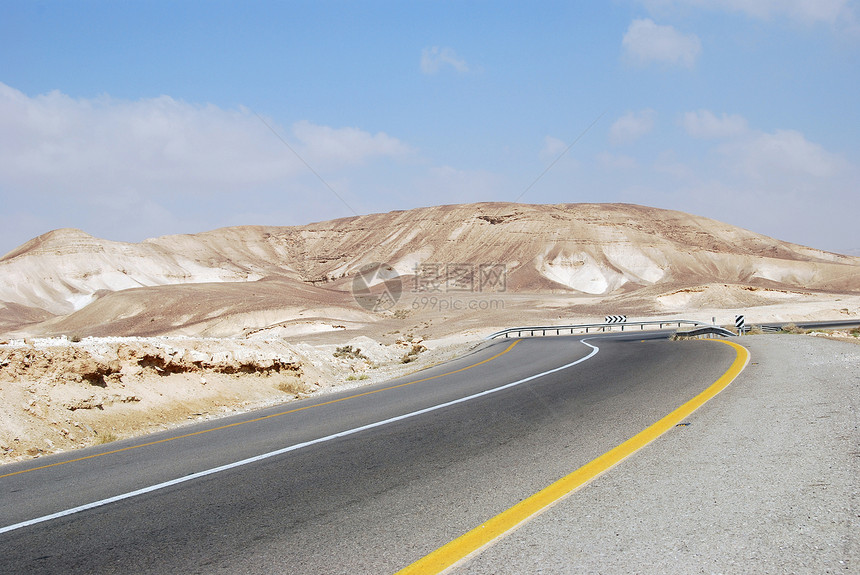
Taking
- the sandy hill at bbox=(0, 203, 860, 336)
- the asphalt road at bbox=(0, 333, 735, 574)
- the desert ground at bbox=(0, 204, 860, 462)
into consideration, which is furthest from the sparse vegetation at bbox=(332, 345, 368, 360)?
the sandy hill at bbox=(0, 203, 860, 336)

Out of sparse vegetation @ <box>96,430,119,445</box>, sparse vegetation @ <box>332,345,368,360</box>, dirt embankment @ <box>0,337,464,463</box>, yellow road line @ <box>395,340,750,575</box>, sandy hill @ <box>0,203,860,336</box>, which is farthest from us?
sandy hill @ <box>0,203,860,336</box>

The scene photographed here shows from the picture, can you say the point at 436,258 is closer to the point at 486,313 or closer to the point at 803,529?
the point at 486,313

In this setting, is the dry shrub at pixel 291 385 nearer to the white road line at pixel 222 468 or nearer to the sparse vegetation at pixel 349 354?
the white road line at pixel 222 468

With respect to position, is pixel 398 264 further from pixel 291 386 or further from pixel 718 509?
pixel 718 509

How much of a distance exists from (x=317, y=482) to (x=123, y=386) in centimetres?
909

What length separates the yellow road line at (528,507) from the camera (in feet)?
11.7

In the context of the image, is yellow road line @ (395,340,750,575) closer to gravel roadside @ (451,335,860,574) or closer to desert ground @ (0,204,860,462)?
gravel roadside @ (451,335,860,574)

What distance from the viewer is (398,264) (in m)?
112

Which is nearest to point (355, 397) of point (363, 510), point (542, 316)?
point (363, 510)

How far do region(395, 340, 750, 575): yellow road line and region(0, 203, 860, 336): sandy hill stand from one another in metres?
60.6

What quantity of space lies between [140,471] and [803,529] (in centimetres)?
591

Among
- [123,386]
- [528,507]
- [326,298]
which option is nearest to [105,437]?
[123,386]

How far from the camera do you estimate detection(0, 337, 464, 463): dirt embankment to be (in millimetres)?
10641

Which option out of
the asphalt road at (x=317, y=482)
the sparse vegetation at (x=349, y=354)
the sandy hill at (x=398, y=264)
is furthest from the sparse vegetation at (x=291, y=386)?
the sandy hill at (x=398, y=264)
